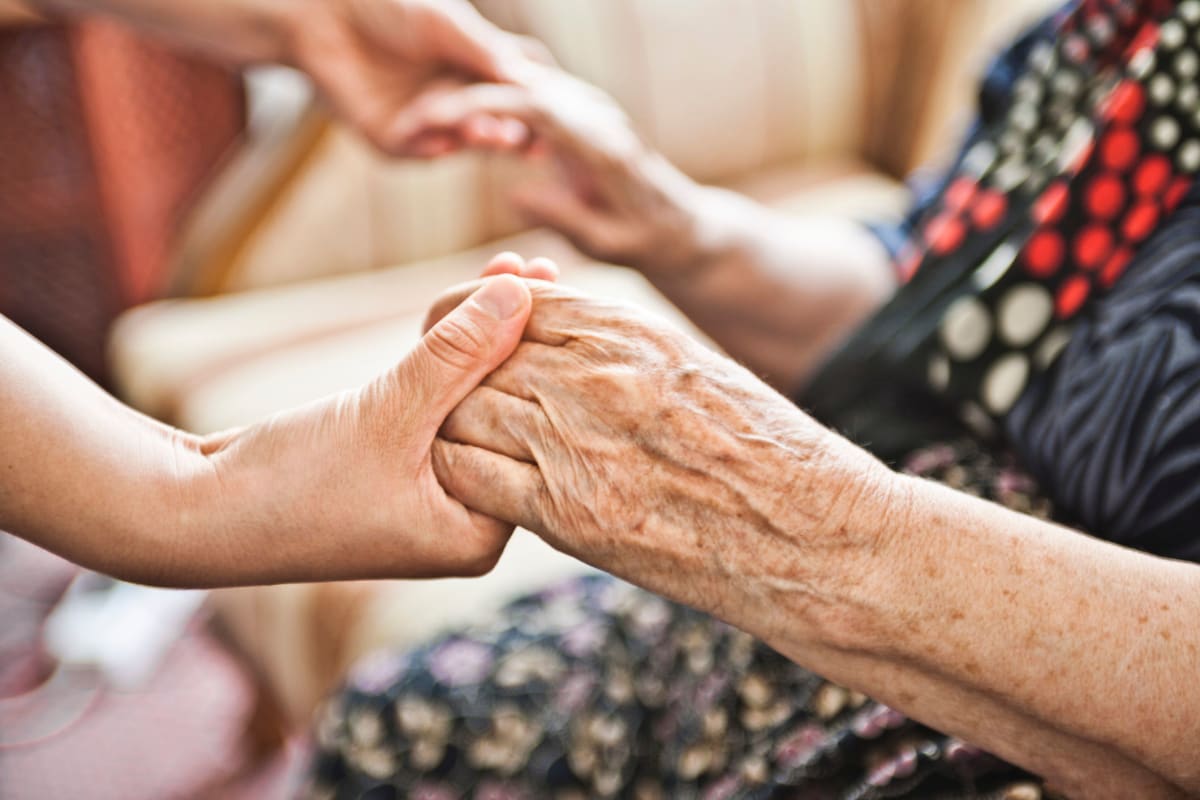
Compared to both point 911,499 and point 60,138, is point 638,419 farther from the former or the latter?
point 60,138

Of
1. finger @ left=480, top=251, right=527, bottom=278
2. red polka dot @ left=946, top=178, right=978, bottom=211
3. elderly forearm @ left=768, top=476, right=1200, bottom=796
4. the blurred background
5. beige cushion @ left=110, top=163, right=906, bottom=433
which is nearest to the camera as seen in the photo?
elderly forearm @ left=768, top=476, right=1200, bottom=796

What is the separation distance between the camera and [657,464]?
1.80 feet

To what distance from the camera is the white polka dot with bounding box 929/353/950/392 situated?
752 millimetres

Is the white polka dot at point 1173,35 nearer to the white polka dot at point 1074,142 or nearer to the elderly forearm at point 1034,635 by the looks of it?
the white polka dot at point 1074,142

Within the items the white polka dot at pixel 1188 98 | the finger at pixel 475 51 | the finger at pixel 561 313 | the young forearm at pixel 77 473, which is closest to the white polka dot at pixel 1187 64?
the white polka dot at pixel 1188 98

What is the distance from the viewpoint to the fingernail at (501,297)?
570mm

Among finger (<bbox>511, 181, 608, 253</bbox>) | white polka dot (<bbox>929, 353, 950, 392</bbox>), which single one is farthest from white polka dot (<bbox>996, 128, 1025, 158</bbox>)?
finger (<bbox>511, 181, 608, 253</bbox>)

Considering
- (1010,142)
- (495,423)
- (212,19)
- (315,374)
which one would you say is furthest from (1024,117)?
(315,374)

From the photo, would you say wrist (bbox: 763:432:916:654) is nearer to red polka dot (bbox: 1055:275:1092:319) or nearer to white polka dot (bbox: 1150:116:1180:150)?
red polka dot (bbox: 1055:275:1092:319)

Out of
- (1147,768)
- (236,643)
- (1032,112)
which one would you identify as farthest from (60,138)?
(1147,768)

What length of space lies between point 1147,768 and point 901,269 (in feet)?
1.83

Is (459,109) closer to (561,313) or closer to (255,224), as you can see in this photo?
(561,313)

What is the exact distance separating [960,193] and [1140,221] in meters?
0.20

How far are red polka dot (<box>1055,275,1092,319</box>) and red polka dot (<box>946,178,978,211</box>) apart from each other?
0.15 m
